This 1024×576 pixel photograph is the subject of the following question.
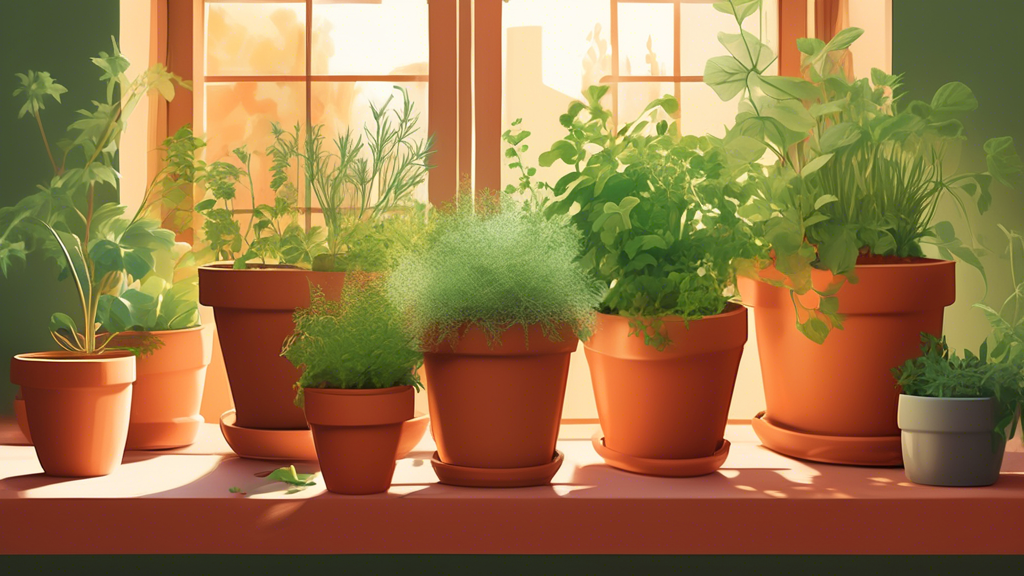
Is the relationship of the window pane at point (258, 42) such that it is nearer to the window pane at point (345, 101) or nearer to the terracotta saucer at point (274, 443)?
the window pane at point (345, 101)

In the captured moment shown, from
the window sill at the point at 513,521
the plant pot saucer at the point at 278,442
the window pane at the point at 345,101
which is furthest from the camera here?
the window pane at the point at 345,101

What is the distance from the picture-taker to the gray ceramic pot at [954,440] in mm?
1174

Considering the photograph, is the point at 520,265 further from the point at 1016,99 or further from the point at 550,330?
the point at 1016,99

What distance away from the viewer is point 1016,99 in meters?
1.51

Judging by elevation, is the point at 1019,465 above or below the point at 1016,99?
below

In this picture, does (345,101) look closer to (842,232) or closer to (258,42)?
(258,42)

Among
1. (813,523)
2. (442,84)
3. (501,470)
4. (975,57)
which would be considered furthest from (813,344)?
(442,84)

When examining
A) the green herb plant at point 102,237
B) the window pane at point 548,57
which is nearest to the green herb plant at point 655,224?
the window pane at point 548,57

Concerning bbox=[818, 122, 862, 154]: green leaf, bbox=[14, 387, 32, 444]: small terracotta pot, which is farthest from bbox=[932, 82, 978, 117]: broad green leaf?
bbox=[14, 387, 32, 444]: small terracotta pot

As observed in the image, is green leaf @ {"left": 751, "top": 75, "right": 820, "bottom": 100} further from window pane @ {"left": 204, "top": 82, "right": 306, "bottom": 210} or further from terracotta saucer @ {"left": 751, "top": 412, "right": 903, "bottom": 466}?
window pane @ {"left": 204, "top": 82, "right": 306, "bottom": 210}

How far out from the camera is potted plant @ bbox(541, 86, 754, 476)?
4.02 feet

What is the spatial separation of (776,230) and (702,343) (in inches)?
8.0

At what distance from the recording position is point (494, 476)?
47.1 inches

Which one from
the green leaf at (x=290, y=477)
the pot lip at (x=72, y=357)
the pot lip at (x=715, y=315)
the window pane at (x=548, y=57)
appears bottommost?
the green leaf at (x=290, y=477)
